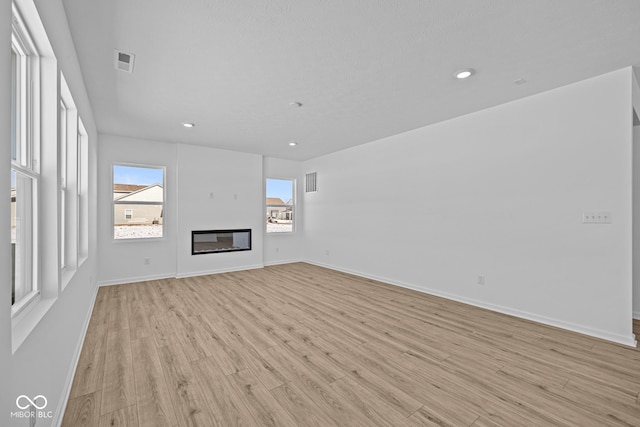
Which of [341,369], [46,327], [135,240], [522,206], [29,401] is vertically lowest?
[341,369]

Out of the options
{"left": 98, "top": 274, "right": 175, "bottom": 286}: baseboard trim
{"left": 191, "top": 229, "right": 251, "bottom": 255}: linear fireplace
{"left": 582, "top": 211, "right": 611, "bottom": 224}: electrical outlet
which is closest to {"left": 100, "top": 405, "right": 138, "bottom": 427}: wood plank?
{"left": 98, "top": 274, "right": 175, "bottom": 286}: baseboard trim

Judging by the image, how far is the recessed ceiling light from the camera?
2730 mm

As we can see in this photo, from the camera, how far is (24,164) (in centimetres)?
162

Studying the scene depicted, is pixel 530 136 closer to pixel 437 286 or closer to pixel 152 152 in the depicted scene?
pixel 437 286

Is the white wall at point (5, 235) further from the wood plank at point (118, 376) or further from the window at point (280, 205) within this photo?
the window at point (280, 205)

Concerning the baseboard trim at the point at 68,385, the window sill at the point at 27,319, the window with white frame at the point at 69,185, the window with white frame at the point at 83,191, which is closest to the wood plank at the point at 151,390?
the baseboard trim at the point at 68,385

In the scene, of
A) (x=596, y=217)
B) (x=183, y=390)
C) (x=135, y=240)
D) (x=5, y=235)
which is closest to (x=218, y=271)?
(x=135, y=240)

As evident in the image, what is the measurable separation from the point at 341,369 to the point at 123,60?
3.32 metres

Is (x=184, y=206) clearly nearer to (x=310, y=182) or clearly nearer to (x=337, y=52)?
(x=310, y=182)

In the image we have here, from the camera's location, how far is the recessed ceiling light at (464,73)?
2730 mm

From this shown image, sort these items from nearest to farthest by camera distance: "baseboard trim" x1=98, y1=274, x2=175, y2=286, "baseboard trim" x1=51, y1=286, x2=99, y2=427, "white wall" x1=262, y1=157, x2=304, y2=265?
Answer: "baseboard trim" x1=51, y1=286, x2=99, y2=427
"baseboard trim" x1=98, y1=274, x2=175, y2=286
"white wall" x1=262, y1=157, x2=304, y2=265

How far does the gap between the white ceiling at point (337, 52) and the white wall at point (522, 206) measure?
14.2 inches

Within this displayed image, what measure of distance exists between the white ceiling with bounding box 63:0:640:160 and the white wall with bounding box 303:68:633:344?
361mm

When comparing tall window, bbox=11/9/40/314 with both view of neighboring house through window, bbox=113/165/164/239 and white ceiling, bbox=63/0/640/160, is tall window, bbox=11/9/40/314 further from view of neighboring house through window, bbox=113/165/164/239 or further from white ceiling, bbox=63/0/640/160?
view of neighboring house through window, bbox=113/165/164/239
